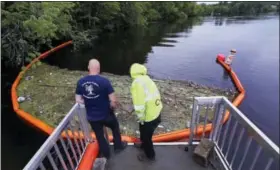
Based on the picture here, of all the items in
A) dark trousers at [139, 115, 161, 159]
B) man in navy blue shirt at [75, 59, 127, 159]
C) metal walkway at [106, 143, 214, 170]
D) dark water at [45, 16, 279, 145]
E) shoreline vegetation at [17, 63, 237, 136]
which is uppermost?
man in navy blue shirt at [75, 59, 127, 159]

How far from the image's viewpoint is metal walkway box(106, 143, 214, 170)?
3227mm

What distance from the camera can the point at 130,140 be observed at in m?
4.07

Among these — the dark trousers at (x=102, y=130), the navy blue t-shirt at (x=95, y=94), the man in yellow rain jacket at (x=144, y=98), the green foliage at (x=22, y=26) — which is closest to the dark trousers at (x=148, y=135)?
the man in yellow rain jacket at (x=144, y=98)

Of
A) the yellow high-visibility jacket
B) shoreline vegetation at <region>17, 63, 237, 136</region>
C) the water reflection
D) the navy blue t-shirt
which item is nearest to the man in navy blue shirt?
the navy blue t-shirt

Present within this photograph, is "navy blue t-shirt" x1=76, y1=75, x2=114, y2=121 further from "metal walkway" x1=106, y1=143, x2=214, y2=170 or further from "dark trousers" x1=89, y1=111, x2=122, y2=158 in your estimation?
"metal walkway" x1=106, y1=143, x2=214, y2=170

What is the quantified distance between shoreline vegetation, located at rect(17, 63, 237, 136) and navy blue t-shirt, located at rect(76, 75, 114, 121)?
2056 millimetres

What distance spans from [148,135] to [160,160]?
443 mm

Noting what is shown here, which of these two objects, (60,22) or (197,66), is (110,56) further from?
(197,66)

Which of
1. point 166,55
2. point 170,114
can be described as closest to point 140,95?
point 170,114

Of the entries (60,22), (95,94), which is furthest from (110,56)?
(95,94)

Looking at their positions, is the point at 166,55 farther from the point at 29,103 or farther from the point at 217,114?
the point at 217,114

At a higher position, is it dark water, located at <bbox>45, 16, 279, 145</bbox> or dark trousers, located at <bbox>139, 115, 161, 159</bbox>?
dark trousers, located at <bbox>139, 115, 161, 159</bbox>

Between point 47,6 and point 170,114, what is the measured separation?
699 centimetres

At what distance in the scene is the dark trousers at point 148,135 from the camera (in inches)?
122
